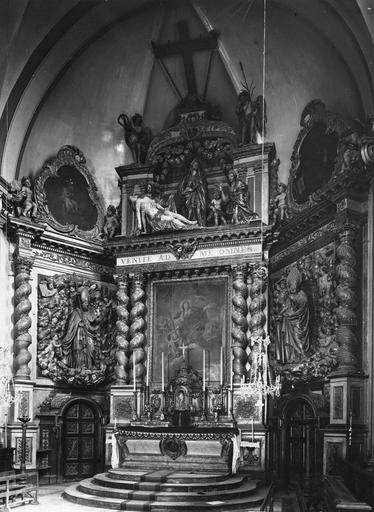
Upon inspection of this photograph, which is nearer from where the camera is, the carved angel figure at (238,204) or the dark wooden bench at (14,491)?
the dark wooden bench at (14,491)

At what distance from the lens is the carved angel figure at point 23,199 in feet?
58.2

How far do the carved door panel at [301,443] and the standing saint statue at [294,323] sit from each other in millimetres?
1156

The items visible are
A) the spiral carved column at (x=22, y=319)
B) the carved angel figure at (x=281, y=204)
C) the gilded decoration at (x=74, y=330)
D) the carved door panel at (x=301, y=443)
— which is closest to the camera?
the carved door panel at (x=301, y=443)

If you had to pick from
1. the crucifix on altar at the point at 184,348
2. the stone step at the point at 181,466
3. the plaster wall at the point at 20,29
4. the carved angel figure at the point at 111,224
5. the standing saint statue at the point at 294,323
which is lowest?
the stone step at the point at 181,466

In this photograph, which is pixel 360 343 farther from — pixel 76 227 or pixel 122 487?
A: pixel 76 227

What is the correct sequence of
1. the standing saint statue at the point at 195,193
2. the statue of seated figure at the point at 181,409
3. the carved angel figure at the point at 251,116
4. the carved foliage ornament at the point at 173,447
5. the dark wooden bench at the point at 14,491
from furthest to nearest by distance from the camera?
the standing saint statue at the point at 195,193 → the carved angel figure at the point at 251,116 → the statue of seated figure at the point at 181,409 → the carved foliage ornament at the point at 173,447 → the dark wooden bench at the point at 14,491

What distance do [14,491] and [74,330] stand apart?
6.07m

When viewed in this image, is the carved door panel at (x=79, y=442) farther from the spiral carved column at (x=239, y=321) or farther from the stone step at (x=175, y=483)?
the spiral carved column at (x=239, y=321)

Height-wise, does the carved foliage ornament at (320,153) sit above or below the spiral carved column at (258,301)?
above

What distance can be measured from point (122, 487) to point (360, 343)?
17.9 ft

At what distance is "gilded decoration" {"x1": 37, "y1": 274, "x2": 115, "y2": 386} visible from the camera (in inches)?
715

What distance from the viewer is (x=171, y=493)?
13508mm

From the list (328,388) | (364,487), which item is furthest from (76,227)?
(364,487)

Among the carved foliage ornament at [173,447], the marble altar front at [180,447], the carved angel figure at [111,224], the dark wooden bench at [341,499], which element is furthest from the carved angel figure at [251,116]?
the dark wooden bench at [341,499]
